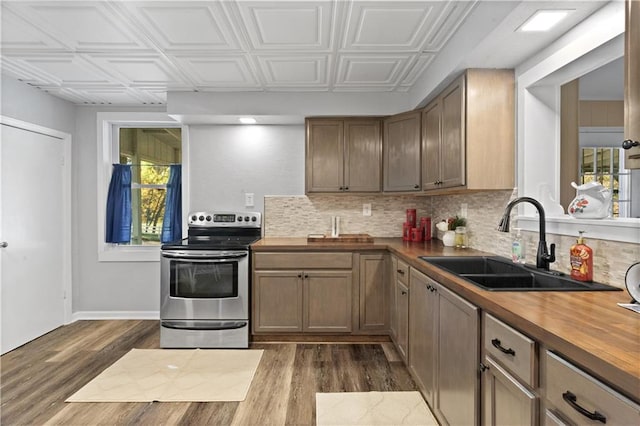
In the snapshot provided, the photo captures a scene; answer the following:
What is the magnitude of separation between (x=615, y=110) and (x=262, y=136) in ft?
9.95

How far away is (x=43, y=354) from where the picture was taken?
3.20 meters

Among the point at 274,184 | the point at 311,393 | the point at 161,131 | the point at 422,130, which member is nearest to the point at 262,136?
the point at 274,184

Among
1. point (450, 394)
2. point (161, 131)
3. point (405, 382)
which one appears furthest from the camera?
point (161, 131)

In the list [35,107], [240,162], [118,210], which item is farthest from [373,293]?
[35,107]

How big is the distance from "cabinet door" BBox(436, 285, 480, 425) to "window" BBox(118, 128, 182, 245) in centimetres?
341

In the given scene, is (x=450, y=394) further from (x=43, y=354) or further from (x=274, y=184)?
(x=43, y=354)

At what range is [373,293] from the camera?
11.1 ft

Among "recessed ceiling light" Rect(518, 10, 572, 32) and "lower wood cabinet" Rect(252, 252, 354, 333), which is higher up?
"recessed ceiling light" Rect(518, 10, 572, 32)

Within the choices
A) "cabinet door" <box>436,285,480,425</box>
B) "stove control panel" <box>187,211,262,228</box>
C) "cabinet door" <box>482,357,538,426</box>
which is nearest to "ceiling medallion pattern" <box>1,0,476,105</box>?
"stove control panel" <box>187,211,262,228</box>

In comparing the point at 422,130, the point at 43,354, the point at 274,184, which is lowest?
the point at 43,354

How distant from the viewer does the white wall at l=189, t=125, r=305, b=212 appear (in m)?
4.03

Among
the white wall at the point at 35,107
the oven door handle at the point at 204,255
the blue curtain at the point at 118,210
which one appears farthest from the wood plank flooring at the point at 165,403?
the white wall at the point at 35,107

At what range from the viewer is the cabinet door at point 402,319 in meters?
2.71

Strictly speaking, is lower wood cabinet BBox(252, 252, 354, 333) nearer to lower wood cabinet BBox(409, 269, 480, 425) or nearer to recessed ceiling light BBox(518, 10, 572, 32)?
lower wood cabinet BBox(409, 269, 480, 425)
